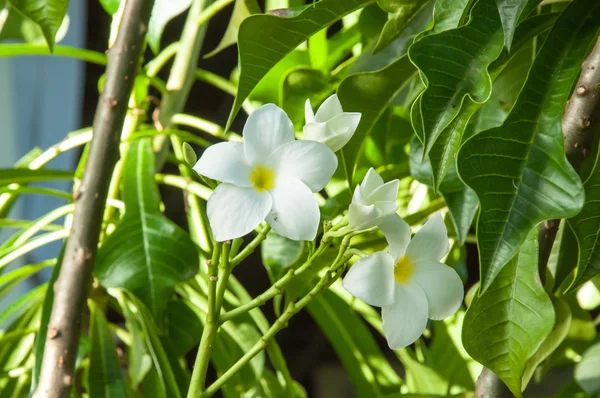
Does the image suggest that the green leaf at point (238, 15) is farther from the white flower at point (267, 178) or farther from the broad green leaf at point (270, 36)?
the white flower at point (267, 178)

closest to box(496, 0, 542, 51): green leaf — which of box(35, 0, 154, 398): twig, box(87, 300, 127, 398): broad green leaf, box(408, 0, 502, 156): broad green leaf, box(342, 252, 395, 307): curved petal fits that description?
box(408, 0, 502, 156): broad green leaf

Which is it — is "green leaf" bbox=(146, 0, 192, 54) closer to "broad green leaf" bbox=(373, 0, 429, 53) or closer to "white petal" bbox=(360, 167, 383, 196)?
"broad green leaf" bbox=(373, 0, 429, 53)

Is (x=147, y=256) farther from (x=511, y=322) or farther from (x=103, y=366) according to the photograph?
(x=511, y=322)

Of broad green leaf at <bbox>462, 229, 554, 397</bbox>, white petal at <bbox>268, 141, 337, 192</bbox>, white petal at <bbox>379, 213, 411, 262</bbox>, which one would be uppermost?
white petal at <bbox>268, 141, 337, 192</bbox>

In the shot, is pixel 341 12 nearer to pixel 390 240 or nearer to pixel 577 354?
pixel 390 240

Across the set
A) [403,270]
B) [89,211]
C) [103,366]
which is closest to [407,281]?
[403,270]

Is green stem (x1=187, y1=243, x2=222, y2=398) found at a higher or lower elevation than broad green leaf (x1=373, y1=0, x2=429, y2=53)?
lower

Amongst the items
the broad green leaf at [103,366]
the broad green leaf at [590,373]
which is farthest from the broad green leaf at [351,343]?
the broad green leaf at [590,373]
